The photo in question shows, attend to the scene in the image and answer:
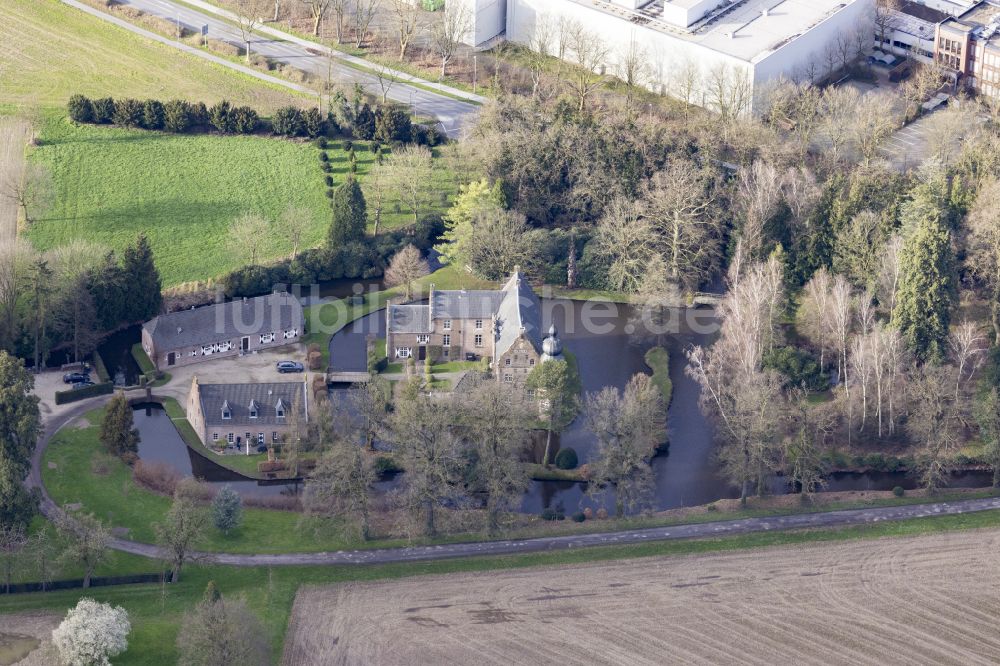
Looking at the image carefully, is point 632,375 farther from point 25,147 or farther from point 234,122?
point 25,147

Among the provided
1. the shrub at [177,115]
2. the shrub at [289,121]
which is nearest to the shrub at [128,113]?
the shrub at [177,115]

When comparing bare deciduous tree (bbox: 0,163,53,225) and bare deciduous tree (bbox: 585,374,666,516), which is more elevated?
bare deciduous tree (bbox: 0,163,53,225)

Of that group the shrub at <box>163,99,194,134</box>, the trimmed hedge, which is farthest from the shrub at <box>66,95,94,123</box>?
the trimmed hedge

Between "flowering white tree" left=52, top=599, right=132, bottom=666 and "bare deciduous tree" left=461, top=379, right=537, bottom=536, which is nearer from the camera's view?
"flowering white tree" left=52, top=599, right=132, bottom=666

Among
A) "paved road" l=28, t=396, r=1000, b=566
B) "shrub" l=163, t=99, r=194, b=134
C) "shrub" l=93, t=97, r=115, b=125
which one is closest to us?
"paved road" l=28, t=396, r=1000, b=566

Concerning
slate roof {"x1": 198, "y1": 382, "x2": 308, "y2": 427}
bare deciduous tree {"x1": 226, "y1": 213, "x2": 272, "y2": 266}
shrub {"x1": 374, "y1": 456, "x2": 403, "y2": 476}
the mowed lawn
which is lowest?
shrub {"x1": 374, "y1": 456, "x2": 403, "y2": 476}

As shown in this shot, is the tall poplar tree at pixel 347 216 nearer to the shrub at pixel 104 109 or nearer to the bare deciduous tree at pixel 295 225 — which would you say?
the bare deciduous tree at pixel 295 225

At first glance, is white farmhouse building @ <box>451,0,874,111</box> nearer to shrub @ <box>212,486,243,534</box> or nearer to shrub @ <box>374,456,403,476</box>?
shrub @ <box>374,456,403,476</box>
